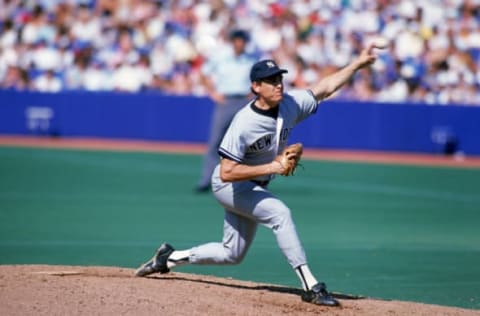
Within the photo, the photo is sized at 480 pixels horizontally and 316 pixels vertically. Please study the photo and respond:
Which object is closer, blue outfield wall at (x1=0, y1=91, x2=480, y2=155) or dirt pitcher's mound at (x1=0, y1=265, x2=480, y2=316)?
dirt pitcher's mound at (x1=0, y1=265, x2=480, y2=316)

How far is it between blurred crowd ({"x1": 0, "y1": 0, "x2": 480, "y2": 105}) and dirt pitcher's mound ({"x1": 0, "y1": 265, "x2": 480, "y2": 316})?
1463 cm

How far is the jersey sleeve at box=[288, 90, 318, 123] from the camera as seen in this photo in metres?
8.79

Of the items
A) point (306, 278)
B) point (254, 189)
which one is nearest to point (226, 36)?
point (254, 189)

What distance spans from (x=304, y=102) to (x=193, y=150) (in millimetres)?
16364

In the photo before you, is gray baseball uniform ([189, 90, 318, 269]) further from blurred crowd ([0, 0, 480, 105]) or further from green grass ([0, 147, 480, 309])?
blurred crowd ([0, 0, 480, 105])

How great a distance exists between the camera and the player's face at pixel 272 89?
8.39 meters

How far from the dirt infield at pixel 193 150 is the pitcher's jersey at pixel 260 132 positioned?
14704 millimetres

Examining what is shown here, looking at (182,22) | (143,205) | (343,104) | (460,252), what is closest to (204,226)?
(143,205)

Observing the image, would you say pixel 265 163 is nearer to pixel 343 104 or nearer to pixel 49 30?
pixel 343 104

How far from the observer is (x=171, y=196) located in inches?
655

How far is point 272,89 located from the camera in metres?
8.40

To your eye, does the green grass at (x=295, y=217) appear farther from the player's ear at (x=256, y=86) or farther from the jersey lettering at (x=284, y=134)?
the player's ear at (x=256, y=86)

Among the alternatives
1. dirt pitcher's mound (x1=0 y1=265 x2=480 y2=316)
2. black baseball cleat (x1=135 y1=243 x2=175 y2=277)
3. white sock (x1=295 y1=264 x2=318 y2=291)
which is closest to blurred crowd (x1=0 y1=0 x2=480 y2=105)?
black baseball cleat (x1=135 y1=243 x2=175 y2=277)

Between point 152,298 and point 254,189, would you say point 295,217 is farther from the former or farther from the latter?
point 152,298
